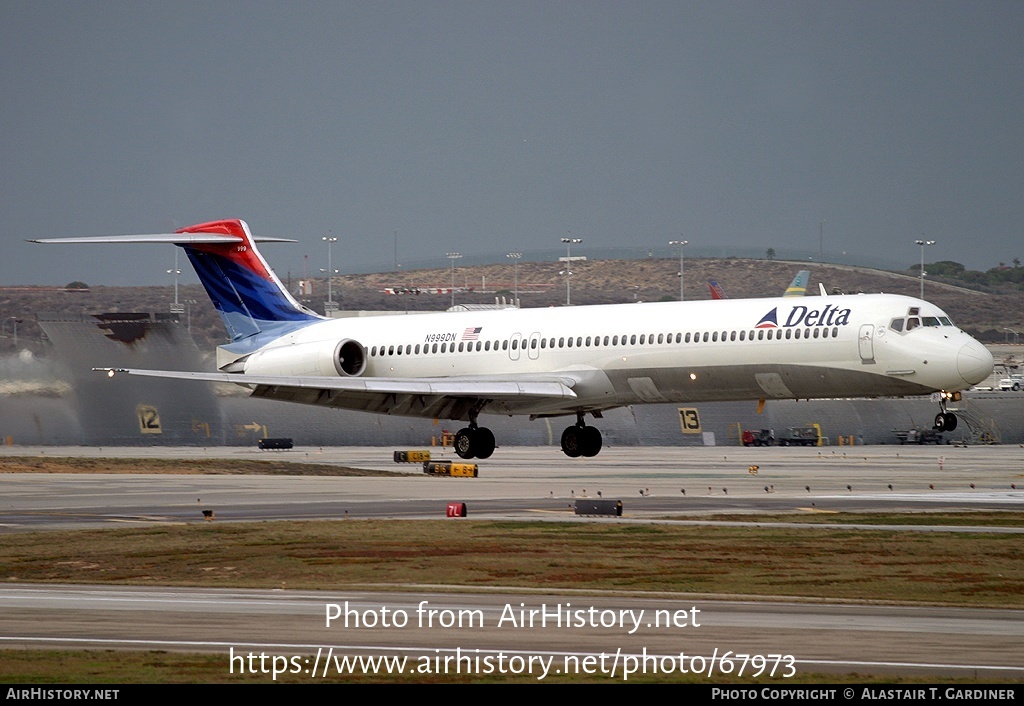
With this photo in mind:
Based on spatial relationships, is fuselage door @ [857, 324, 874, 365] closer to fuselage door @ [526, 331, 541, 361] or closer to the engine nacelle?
fuselage door @ [526, 331, 541, 361]

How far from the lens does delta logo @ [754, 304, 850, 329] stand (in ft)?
111

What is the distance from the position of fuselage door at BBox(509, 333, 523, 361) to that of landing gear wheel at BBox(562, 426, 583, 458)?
136 inches

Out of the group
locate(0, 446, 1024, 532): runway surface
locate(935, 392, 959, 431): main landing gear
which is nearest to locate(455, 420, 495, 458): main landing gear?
locate(0, 446, 1024, 532): runway surface

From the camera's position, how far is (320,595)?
1493cm

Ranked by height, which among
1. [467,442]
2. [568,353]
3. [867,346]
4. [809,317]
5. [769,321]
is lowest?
[467,442]

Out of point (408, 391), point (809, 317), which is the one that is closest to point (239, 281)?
point (408, 391)

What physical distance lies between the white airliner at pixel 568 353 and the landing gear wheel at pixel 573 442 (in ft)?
0.14

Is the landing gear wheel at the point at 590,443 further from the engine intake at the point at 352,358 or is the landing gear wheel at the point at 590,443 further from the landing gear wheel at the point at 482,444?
the engine intake at the point at 352,358

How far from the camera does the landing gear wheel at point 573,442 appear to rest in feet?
135

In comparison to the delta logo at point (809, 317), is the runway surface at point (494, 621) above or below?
below

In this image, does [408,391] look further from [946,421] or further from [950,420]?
[950,420]

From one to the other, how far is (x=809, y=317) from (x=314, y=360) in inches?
603

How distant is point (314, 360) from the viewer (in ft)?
135

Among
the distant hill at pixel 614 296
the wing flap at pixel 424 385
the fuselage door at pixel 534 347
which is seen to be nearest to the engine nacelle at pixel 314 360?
the wing flap at pixel 424 385
